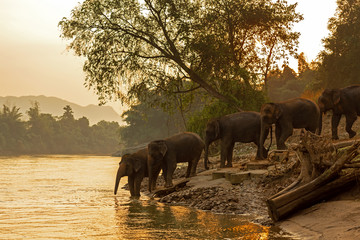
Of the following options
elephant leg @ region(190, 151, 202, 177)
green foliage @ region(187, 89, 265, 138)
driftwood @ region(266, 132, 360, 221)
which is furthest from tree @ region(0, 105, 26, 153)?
driftwood @ region(266, 132, 360, 221)

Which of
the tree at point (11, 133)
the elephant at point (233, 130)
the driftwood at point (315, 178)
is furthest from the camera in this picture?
the tree at point (11, 133)

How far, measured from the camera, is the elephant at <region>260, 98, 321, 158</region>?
1562 cm

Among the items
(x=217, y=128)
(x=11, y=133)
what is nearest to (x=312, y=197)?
(x=217, y=128)

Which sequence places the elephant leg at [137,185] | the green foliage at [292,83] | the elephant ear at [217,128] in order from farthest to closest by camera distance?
the green foliage at [292,83]
the elephant ear at [217,128]
the elephant leg at [137,185]

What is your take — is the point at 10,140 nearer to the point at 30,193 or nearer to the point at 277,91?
the point at 277,91

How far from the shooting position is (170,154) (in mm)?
16375

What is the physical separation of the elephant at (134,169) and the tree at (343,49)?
24.6 m

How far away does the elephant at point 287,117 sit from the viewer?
1562 centimetres

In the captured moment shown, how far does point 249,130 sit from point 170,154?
2775mm

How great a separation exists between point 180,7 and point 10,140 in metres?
92.2

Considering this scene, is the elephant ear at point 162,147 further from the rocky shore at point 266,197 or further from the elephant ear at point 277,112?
the elephant ear at point 277,112

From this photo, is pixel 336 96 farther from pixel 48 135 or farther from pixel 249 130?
pixel 48 135

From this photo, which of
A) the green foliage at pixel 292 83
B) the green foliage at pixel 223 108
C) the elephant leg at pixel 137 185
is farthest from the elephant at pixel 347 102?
the green foliage at pixel 292 83

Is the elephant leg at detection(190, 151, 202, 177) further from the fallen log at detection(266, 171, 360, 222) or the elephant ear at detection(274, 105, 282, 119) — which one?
the fallen log at detection(266, 171, 360, 222)
